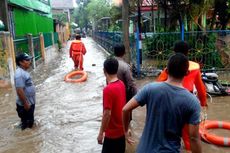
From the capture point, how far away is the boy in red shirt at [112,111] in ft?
12.4

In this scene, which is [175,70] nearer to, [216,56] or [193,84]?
[193,84]

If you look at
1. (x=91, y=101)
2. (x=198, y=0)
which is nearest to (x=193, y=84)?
(x=91, y=101)

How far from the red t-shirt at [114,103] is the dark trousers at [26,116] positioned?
270 cm

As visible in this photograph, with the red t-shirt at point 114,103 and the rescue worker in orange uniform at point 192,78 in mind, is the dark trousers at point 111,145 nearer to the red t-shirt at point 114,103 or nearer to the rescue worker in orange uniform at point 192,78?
the red t-shirt at point 114,103

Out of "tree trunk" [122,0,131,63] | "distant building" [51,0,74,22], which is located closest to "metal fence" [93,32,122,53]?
"tree trunk" [122,0,131,63]

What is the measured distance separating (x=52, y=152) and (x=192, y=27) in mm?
11086

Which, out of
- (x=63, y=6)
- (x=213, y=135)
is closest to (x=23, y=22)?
(x=213, y=135)

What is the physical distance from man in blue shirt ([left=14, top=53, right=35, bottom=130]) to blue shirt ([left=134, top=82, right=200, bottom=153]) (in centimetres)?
358

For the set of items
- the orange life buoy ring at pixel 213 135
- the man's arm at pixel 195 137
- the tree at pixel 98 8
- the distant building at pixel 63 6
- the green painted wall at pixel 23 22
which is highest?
the distant building at pixel 63 6

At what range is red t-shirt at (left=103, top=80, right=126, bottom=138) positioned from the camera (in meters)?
3.78

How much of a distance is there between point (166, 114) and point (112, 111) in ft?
4.39

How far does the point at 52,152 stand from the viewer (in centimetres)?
542

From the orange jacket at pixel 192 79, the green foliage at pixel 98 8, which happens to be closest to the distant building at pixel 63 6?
the green foliage at pixel 98 8

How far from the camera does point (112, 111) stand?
3961 mm
